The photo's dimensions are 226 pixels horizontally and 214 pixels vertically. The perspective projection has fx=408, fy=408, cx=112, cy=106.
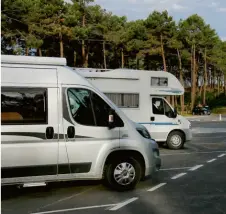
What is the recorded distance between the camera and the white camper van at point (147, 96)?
14062mm

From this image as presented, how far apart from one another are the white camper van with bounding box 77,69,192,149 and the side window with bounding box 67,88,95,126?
634 cm

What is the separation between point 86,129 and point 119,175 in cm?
114

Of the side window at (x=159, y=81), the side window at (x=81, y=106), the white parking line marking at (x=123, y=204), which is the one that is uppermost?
the side window at (x=159, y=81)

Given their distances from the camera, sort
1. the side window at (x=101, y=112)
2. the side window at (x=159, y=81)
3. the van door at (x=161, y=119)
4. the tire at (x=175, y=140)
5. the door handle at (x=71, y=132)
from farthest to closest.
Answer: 1. the tire at (x=175, y=140)
2. the van door at (x=161, y=119)
3. the side window at (x=159, y=81)
4. the side window at (x=101, y=112)
5. the door handle at (x=71, y=132)

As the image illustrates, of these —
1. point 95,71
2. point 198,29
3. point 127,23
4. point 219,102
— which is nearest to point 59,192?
point 95,71

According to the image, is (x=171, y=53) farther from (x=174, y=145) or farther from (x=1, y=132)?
(x=1, y=132)

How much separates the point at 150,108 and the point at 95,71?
2.42m

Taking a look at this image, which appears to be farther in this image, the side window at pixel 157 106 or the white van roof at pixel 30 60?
the side window at pixel 157 106

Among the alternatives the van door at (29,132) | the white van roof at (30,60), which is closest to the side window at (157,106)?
the white van roof at (30,60)

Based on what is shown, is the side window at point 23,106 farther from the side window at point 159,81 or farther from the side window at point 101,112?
the side window at point 159,81

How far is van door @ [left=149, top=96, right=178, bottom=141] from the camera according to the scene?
14.7 m

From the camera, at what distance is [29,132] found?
6828 mm

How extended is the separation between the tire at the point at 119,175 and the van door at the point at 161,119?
7.02 m

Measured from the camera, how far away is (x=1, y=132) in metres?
6.66
